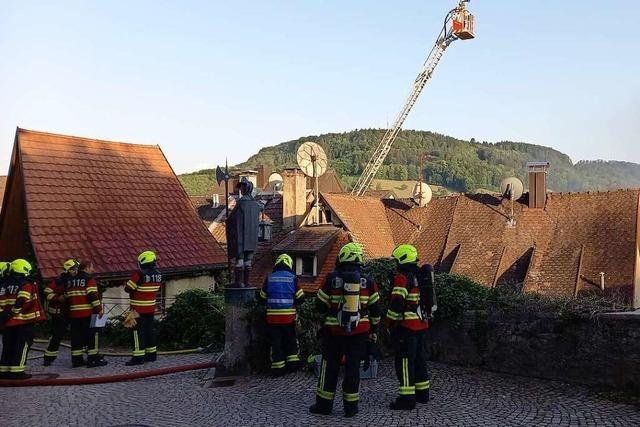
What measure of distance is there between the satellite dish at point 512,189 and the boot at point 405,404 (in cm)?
2518

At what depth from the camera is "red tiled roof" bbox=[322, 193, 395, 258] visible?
30484 mm

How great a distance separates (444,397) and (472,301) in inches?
82.5

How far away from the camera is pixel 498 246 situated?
1153 inches

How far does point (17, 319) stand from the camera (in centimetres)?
1034

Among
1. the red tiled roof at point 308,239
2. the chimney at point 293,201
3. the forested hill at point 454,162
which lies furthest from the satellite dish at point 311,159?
the forested hill at point 454,162

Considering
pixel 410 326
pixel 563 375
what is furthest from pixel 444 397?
pixel 563 375

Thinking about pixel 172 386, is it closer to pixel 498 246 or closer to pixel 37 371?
pixel 37 371

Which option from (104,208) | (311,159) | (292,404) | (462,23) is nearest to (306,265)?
(311,159)

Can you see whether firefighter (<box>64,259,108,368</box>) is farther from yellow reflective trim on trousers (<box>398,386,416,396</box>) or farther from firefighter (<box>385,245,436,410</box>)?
yellow reflective trim on trousers (<box>398,386,416,396</box>)

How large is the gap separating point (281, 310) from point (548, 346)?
4019mm

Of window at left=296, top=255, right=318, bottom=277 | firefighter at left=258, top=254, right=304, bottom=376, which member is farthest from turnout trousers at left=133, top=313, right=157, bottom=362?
window at left=296, top=255, right=318, bottom=277

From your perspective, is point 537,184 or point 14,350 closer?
point 14,350

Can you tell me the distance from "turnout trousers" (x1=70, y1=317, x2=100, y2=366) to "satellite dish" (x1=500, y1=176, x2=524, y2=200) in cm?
2441

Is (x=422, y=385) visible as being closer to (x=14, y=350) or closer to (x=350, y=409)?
(x=350, y=409)
